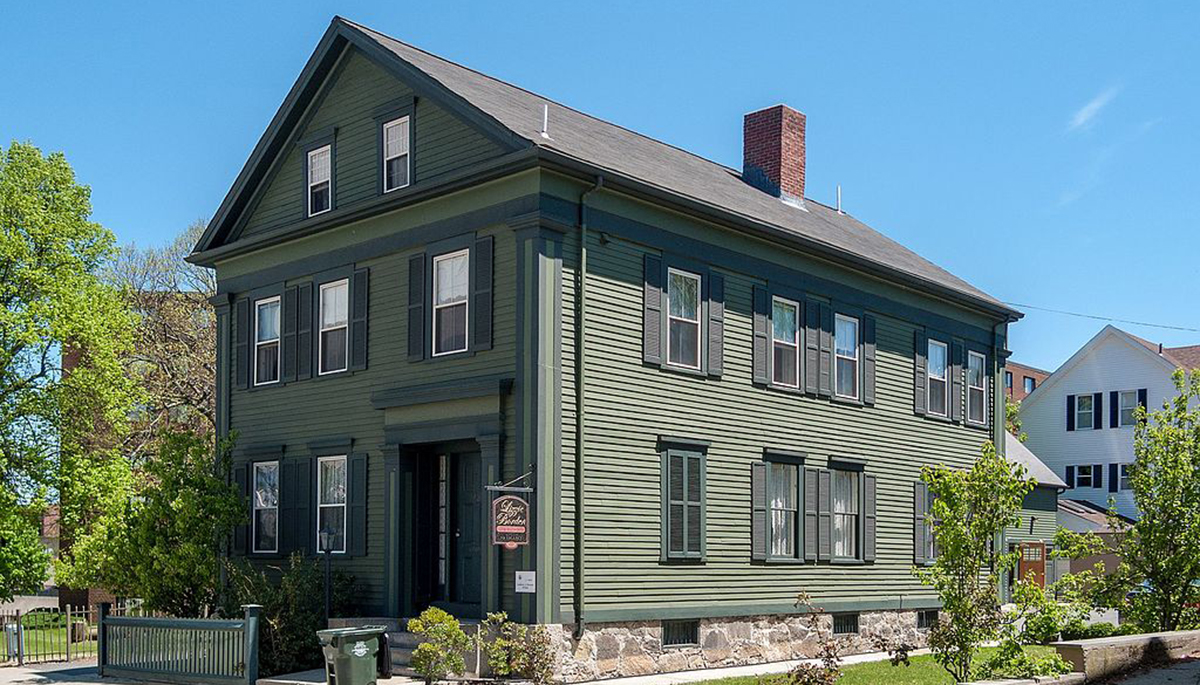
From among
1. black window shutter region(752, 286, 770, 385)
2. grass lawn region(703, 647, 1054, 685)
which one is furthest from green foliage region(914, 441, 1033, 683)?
black window shutter region(752, 286, 770, 385)

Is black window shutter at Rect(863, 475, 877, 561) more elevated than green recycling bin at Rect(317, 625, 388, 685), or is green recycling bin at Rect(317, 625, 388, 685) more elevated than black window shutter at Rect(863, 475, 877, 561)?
black window shutter at Rect(863, 475, 877, 561)

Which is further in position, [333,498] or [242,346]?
[242,346]

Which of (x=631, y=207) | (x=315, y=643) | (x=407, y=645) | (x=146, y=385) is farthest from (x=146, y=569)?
(x=146, y=385)

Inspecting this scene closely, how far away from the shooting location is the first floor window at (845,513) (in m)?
24.8


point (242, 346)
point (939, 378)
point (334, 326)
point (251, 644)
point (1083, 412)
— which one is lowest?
point (251, 644)

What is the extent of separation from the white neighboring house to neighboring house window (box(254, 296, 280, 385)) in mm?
39266

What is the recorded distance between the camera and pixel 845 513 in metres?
25.1

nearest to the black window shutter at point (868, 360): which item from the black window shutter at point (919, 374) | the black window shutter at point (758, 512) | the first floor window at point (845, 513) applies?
the first floor window at point (845, 513)

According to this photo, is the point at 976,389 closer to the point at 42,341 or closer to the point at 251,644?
the point at 251,644

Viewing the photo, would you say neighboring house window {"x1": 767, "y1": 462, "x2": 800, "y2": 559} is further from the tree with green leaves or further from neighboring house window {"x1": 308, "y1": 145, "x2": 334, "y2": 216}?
the tree with green leaves

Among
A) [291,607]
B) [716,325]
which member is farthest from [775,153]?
[291,607]

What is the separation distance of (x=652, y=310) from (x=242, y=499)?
328 inches

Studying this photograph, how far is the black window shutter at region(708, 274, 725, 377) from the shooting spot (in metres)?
21.8

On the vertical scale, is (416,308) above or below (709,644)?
above
